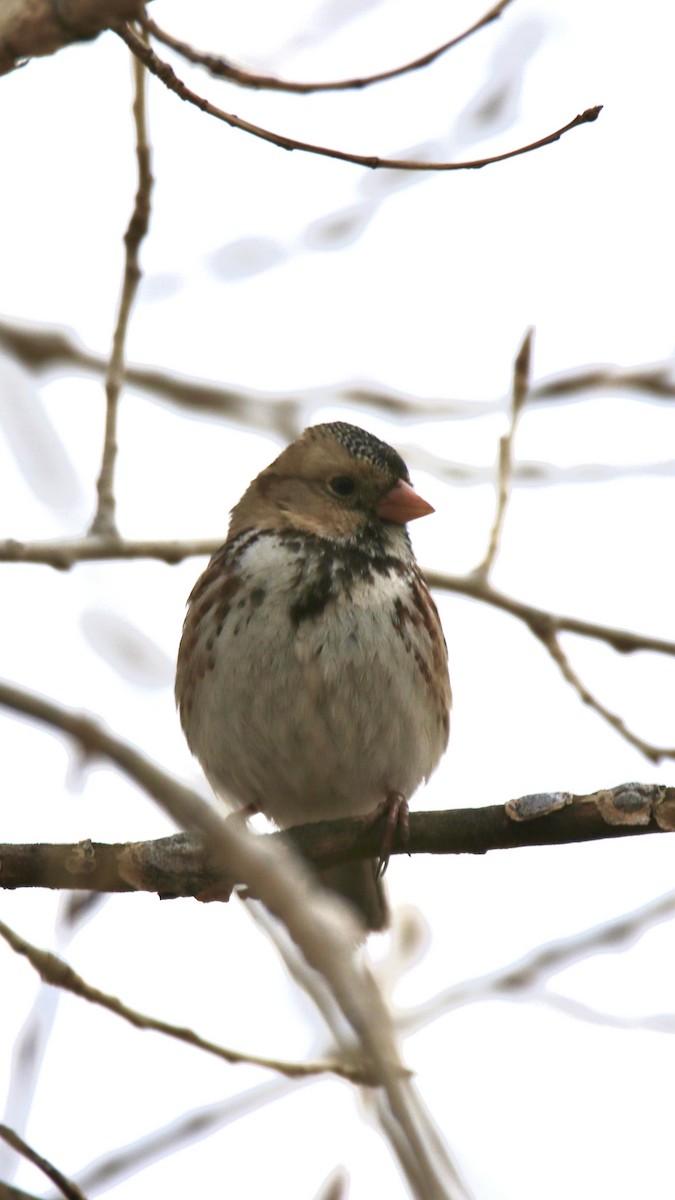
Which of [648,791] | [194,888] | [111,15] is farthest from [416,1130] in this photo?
[194,888]

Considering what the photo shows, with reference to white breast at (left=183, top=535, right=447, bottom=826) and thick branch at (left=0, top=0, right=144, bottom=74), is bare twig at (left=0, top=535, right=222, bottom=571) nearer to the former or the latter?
white breast at (left=183, top=535, right=447, bottom=826)

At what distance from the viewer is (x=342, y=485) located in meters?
4.86

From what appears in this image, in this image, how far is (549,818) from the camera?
10.9ft

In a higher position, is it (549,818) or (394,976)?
(394,976)

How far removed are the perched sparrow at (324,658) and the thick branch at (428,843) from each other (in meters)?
0.55

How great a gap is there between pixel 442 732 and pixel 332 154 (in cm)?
241

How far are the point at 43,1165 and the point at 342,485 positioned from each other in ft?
9.24

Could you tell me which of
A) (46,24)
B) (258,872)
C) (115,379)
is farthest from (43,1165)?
(115,379)

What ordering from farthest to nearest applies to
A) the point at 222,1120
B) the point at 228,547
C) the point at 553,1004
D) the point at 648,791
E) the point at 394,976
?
the point at 228,547
the point at 394,976
the point at 553,1004
the point at 222,1120
the point at 648,791

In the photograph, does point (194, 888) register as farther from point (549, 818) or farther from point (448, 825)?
point (549, 818)

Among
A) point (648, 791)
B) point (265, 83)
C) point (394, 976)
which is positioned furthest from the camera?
point (394, 976)

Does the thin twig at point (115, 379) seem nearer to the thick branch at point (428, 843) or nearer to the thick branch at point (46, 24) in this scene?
the thick branch at point (428, 843)

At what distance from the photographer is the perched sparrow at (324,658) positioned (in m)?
4.30

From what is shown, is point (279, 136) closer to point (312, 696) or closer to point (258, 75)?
point (258, 75)
